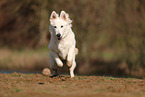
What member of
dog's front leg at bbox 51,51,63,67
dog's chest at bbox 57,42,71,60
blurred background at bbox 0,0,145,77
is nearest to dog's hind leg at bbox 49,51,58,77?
dog's front leg at bbox 51,51,63,67

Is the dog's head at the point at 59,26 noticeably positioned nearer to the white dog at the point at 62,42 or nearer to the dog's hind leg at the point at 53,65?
the white dog at the point at 62,42

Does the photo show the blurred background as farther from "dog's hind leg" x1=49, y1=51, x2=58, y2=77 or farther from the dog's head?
the dog's head

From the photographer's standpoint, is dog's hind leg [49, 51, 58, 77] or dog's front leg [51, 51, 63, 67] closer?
dog's front leg [51, 51, 63, 67]

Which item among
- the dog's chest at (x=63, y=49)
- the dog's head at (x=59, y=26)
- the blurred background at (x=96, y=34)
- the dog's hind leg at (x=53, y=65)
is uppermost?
the blurred background at (x=96, y=34)

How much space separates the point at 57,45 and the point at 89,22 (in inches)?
507

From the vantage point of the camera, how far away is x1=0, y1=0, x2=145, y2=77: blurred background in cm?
2072

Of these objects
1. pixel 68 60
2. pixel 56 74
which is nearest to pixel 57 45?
pixel 68 60

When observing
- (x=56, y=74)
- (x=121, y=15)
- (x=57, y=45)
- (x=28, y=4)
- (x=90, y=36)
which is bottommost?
(x=56, y=74)

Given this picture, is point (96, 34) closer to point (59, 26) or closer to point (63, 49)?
point (63, 49)

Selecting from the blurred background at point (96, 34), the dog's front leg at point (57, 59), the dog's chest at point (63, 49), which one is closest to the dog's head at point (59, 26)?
the dog's chest at point (63, 49)

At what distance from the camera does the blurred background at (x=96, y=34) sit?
20719 mm

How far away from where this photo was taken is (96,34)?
2291cm

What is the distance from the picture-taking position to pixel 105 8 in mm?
22922

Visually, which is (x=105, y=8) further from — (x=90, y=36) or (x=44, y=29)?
(x=44, y=29)
